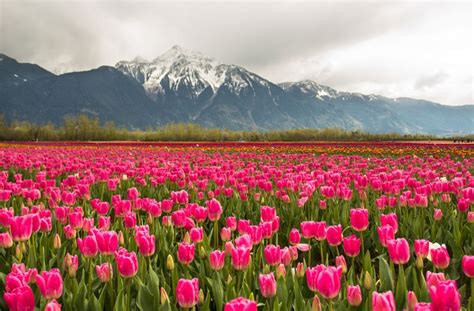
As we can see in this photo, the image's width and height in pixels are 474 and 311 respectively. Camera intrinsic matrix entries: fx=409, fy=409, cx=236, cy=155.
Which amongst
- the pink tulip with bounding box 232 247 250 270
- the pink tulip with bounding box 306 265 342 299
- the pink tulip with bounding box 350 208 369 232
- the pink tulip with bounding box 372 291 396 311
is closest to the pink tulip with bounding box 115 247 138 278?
the pink tulip with bounding box 232 247 250 270

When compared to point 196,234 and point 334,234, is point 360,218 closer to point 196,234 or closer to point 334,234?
point 334,234

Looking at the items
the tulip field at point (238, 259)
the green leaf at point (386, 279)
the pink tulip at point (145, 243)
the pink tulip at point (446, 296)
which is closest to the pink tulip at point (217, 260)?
the tulip field at point (238, 259)

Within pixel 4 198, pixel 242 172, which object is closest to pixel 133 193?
pixel 4 198

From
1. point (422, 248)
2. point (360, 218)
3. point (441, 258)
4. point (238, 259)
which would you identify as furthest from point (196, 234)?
point (441, 258)

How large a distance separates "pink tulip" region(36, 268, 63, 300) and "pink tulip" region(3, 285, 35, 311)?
207 mm

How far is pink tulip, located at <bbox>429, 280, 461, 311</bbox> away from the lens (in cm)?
166

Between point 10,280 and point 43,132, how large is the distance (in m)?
80.3

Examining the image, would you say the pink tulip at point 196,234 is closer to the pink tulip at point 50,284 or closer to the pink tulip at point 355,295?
the pink tulip at point 50,284

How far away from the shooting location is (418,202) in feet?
15.4

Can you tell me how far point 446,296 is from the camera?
167 centimetres

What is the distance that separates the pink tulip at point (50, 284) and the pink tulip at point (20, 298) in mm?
207

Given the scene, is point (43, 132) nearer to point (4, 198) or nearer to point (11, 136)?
point (11, 136)

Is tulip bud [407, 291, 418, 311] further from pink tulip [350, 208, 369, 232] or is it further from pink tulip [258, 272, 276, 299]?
pink tulip [350, 208, 369, 232]

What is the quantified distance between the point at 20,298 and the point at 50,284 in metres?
0.25
